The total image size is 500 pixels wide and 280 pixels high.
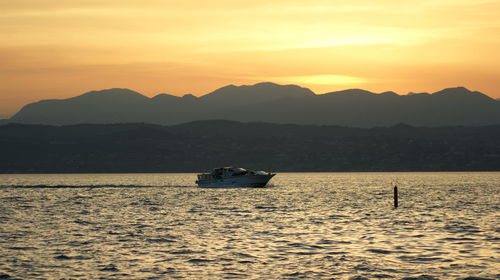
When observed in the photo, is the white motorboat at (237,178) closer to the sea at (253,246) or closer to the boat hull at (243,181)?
the boat hull at (243,181)

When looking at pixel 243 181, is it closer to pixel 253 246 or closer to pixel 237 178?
pixel 237 178

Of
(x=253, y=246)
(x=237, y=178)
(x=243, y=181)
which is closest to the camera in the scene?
(x=253, y=246)

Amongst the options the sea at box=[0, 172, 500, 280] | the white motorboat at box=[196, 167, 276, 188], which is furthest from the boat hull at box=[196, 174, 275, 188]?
the sea at box=[0, 172, 500, 280]

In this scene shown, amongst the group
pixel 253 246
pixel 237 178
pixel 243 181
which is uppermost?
pixel 237 178

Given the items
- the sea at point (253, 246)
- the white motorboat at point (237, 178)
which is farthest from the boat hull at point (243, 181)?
the sea at point (253, 246)

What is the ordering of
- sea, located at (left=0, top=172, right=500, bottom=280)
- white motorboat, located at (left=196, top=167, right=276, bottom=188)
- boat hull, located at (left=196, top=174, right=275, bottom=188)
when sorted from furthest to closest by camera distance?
white motorboat, located at (left=196, top=167, right=276, bottom=188)
boat hull, located at (left=196, top=174, right=275, bottom=188)
sea, located at (left=0, top=172, right=500, bottom=280)

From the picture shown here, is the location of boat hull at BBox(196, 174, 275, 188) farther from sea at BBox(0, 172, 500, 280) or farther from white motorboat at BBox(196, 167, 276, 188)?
sea at BBox(0, 172, 500, 280)

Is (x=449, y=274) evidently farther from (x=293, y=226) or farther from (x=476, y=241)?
(x=293, y=226)

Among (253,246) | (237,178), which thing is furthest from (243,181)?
(253,246)

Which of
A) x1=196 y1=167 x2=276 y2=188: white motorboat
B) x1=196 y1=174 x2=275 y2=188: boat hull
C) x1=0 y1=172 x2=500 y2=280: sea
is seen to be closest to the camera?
x1=0 y1=172 x2=500 y2=280: sea

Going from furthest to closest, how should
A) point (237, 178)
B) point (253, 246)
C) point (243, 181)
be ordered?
point (243, 181)
point (237, 178)
point (253, 246)

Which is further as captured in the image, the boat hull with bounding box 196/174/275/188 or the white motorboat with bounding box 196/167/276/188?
the white motorboat with bounding box 196/167/276/188

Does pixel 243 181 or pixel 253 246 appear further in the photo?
pixel 243 181

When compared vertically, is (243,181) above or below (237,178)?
below
